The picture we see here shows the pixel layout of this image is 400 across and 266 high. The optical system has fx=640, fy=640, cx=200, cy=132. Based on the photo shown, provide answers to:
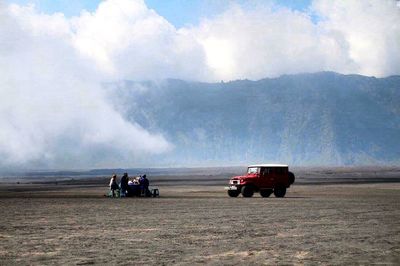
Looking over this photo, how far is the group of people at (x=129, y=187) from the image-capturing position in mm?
45281

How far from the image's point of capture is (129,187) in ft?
151

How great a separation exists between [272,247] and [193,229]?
5.18m

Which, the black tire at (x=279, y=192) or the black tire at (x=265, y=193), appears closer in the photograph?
the black tire at (x=279, y=192)

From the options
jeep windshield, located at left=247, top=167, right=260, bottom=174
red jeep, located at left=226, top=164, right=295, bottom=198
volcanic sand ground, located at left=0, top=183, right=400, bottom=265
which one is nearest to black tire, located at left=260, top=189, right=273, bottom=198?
red jeep, located at left=226, top=164, right=295, bottom=198

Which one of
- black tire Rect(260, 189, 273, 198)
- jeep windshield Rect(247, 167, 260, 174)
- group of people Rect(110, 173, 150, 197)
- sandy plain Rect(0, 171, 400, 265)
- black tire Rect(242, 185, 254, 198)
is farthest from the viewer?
group of people Rect(110, 173, 150, 197)

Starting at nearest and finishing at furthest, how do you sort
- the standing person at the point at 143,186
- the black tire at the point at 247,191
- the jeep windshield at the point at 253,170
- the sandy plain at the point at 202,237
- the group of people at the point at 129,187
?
1. the sandy plain at the point at 202,237
2. the black tire at the point at 247,191
3. the jeep windshield at the point at 253,170
4. the group of people at the point at 129,187
5. the standing person at the point at 143,186

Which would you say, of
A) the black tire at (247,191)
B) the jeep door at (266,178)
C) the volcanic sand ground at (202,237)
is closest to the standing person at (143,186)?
the black tire at (247,191)

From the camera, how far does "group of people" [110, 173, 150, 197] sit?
1783 inches

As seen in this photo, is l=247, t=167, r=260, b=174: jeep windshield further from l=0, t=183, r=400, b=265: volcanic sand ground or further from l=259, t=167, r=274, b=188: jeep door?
l=0, t=183, r=400, b=265: volcanic sand ground

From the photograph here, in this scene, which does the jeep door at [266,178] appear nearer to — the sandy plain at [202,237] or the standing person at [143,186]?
the standing person at [143,186]

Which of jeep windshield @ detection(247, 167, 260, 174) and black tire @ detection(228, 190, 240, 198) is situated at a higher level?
jeep windshield @ detection(247, 167, 260, 174)

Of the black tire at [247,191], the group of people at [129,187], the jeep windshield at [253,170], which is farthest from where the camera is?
the group of people at [129,187]

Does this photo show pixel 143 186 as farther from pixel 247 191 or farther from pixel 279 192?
pixel 279 192

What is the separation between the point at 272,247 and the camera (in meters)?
16.9
